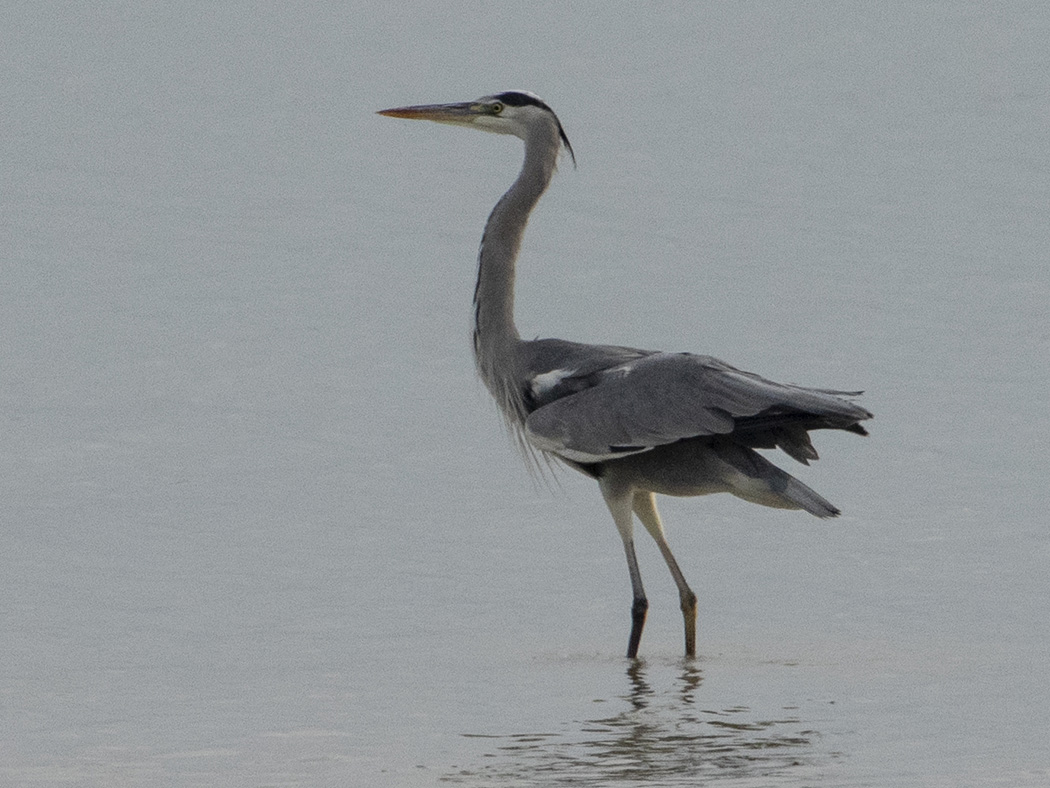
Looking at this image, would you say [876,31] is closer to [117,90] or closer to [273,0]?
[273,0]

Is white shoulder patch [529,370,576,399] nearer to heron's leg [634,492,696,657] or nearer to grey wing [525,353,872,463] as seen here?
grey wing [525,353,872,463]

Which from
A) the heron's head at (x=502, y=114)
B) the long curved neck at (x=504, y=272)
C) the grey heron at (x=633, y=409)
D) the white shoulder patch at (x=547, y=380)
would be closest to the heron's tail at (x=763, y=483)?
the grey heron at (x=633, y=409)

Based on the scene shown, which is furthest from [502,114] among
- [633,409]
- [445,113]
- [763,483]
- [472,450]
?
[472,450]

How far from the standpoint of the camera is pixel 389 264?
1877 cm

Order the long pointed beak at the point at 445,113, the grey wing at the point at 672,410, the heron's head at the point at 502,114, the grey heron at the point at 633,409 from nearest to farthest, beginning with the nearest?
the grey wing at the point at 672,410 < the grey heron at the point at 633,409 < the heron's head at the point at 502,114 < the long pointed beak at the point at 445,113

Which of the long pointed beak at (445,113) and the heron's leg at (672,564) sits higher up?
the long pointed beak at (445,113)

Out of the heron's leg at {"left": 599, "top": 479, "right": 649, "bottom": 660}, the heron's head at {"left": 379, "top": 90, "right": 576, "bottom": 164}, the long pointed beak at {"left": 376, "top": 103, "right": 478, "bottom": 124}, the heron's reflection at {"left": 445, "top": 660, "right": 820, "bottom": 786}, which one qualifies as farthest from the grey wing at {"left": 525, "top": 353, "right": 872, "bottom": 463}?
the long pointed beak at {"left": 376, "top": 103, "right": 478, "bottom": 124}

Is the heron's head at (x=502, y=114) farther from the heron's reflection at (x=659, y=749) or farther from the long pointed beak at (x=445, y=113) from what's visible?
the heron's reflection at (x=659, y=749)

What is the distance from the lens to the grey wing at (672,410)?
7.49 meters

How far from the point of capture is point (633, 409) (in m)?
7.91

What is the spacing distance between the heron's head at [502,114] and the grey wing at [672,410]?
131cm

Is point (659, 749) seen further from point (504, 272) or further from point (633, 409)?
point (504, 272)

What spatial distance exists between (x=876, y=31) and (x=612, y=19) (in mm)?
4907

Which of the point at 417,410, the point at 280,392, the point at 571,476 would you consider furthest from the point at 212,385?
the point at 571,476
